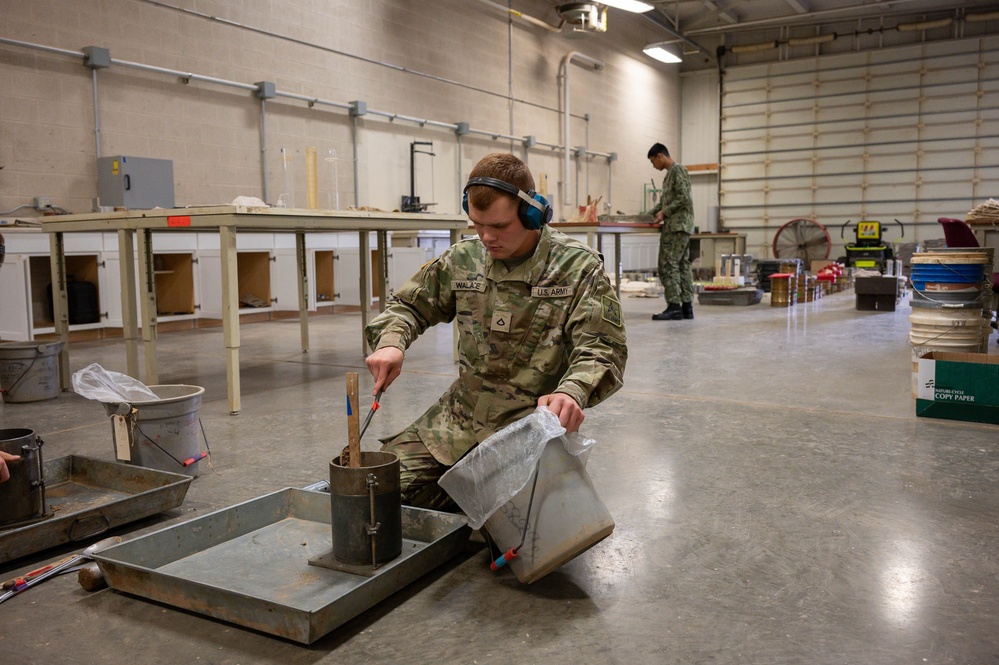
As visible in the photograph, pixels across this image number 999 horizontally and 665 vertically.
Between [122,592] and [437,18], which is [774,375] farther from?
[437,18]

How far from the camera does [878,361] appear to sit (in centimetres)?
496

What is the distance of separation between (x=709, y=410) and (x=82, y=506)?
256 cm

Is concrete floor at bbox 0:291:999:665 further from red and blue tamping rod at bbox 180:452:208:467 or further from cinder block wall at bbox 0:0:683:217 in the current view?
cinder block wall at bbox 0:0:683:217

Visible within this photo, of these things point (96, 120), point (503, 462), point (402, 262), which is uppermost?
point (96, 120)

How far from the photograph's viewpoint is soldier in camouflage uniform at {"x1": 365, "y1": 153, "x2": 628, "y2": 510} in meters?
1.88

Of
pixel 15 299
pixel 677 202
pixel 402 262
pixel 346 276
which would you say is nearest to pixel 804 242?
pixel 677 202

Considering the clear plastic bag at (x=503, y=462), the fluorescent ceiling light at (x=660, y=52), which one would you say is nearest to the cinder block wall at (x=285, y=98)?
the fluorescent ceiling light at (x=660, y=52)

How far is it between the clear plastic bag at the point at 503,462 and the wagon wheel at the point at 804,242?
48.4 ft

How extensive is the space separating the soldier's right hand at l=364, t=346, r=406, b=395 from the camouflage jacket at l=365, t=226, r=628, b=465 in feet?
0.28

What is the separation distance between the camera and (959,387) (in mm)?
3271

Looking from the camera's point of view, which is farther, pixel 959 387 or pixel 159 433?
pixel 959 387

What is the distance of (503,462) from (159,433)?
1395 mm

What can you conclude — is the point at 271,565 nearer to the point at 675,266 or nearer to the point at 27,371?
the point at 27,371

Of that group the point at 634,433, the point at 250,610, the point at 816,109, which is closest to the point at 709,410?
the point at 634,433
